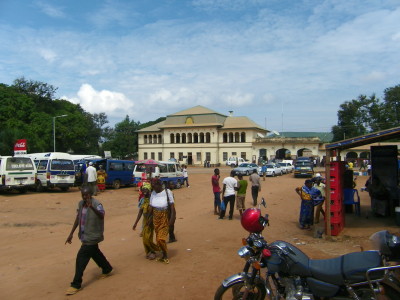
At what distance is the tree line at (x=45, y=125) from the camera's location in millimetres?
40438

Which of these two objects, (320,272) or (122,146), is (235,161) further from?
(320,272)

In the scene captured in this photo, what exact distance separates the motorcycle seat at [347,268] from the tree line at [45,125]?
3580 centimetres

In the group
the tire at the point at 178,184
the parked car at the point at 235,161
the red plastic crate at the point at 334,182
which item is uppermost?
the parked car at the point at 235,161

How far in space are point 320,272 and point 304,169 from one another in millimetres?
31205

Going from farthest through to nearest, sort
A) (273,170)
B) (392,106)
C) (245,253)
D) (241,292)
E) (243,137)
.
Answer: (392,106)
(243,137)
(273,170)
(241,292)
(245,253)

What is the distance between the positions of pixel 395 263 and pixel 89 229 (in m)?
4.32

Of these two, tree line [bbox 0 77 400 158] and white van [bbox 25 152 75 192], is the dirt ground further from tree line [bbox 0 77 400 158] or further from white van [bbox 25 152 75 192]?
tree line [bbox 0 77 400 158]

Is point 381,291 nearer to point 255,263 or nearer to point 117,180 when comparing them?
point 255,263

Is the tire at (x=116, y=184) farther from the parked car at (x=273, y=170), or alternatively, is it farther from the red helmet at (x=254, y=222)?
the red helmet at (x=254, y=222)

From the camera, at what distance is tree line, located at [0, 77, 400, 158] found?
4109 cm

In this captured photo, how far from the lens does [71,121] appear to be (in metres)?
53.3

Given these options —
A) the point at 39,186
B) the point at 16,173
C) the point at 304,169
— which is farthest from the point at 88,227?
the point at 304,169

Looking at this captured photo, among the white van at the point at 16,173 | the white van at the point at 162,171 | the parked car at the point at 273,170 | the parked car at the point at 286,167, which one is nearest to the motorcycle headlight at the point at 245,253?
the white van at the point at 16,173

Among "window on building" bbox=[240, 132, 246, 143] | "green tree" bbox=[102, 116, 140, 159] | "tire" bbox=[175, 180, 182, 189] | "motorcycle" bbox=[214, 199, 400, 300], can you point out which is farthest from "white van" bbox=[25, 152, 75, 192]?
"green tree" bbox=[102, 116, 140, 159]
